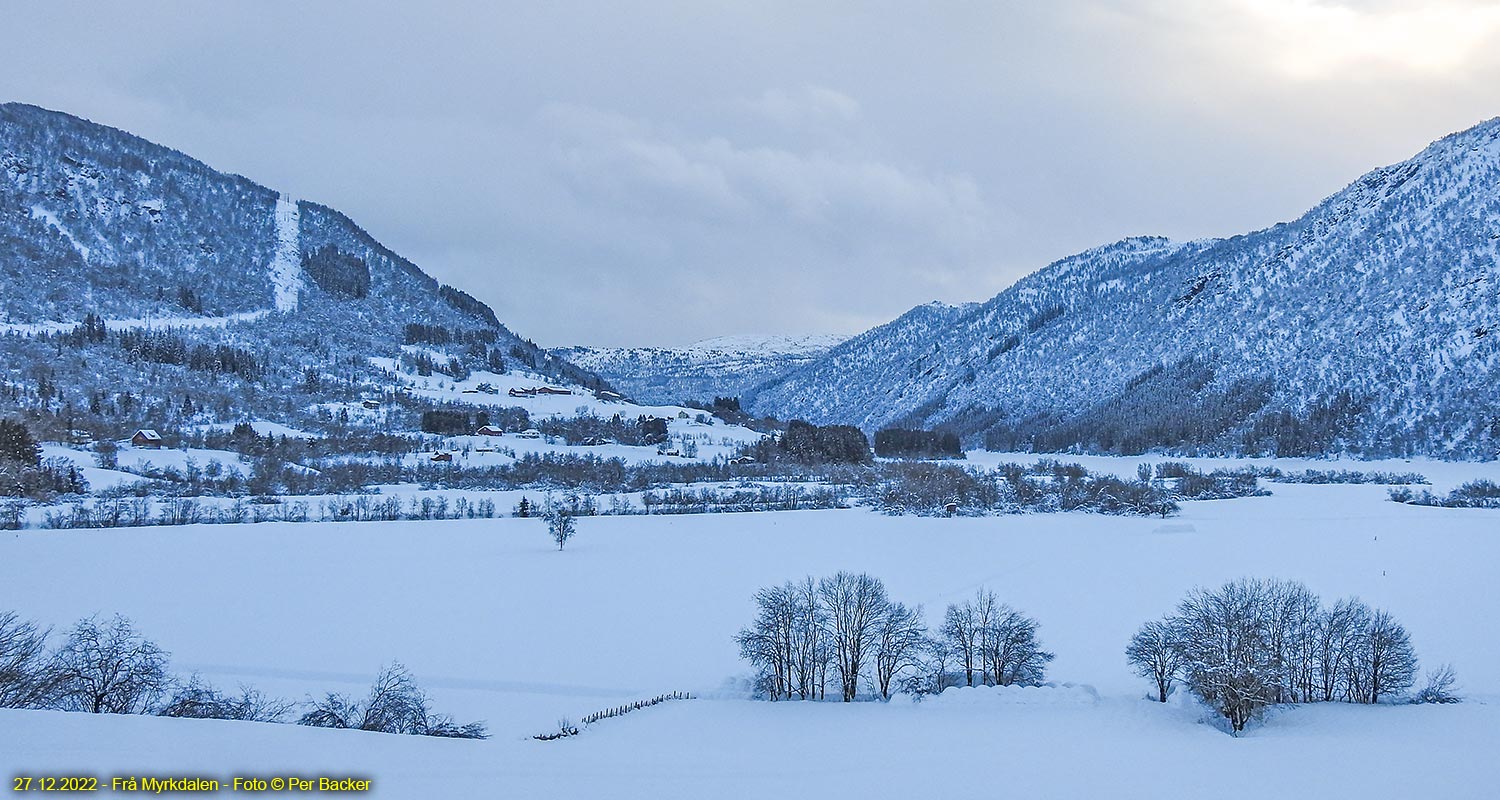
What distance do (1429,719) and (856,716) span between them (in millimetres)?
18247

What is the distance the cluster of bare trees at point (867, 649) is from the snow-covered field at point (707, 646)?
180 centimetres

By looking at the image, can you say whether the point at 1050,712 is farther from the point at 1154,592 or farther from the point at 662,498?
the point at 662,498

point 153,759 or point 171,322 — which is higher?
point 171,322

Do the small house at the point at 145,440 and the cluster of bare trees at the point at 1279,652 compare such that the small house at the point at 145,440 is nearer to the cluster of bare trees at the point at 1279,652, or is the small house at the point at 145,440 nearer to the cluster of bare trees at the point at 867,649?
the cluster of bare trees at the point at 867,649

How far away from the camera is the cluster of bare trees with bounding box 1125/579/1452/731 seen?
92.8ft

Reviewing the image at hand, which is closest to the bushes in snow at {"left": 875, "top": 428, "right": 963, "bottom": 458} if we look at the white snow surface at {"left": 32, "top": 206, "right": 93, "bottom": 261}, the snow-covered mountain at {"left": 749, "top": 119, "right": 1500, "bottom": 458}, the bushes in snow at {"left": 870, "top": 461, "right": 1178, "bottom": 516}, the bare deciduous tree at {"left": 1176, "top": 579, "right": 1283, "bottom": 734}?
the snow-covered mountain at {"left": 749, "top": 119, "right": 1500, "bottom": 458}

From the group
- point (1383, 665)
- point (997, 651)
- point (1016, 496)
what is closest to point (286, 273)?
point (1016, 496)

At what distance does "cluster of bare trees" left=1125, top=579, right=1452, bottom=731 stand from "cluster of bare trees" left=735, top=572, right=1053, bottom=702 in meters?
4.45

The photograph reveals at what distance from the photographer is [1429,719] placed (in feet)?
88.5

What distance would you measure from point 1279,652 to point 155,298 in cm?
18964

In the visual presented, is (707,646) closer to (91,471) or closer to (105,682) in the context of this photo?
(105,682)

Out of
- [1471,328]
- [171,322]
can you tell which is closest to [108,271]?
[171,322]

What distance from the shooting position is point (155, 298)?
16212cm

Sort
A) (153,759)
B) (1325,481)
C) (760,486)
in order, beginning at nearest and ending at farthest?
1. (153,759)
2. (760,486)
3. (1325,481)
